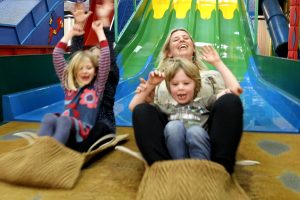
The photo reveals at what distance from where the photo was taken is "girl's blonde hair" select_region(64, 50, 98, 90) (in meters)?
1.47

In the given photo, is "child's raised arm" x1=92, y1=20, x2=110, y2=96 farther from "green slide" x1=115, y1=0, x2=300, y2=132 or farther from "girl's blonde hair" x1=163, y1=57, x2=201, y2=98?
"green slide" x1=115, y1=0, x2=300, y2=132

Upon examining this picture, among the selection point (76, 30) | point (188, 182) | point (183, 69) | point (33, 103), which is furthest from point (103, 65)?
point (33, 103)

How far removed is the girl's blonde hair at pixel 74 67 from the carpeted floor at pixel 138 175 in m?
0.32

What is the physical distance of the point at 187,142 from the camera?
1130mm

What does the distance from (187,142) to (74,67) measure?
24.5 inches

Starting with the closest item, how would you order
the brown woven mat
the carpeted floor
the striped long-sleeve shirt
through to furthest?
the brown woven mat
the carpeted floor
the striped long-sleeve shirt

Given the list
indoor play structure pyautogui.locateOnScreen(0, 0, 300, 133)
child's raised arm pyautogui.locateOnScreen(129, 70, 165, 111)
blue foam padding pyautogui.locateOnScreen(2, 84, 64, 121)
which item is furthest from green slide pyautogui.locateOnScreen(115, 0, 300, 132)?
child's raised arm pyautogui.locateOnScreen(129, 70, 165, 111)

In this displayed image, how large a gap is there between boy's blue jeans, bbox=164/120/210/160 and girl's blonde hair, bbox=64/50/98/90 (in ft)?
1.76

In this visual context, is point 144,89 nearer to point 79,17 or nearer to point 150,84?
point 150,84

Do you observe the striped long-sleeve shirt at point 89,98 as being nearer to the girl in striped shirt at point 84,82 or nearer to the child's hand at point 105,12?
the girl in striped shirt at point 84,82

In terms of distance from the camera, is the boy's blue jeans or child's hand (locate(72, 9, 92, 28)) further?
child's hand (locate(72, 9, 92, 28))

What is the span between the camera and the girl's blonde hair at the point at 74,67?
1473mm

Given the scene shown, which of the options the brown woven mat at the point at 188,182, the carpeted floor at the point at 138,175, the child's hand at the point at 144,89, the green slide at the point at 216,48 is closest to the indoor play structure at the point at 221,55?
the green slide at the point at 216,48

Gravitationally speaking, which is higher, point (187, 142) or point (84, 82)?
point (84, 82)
